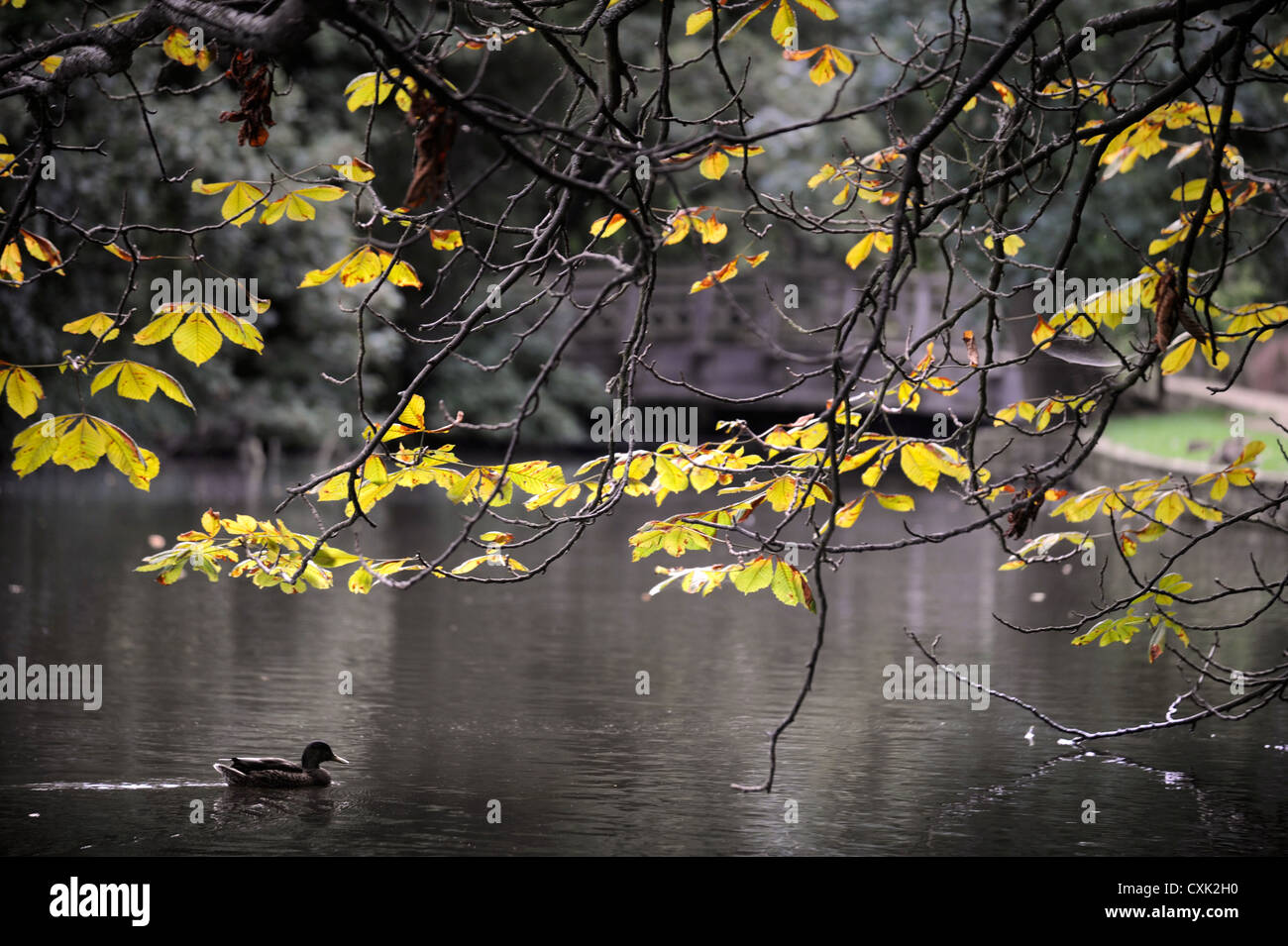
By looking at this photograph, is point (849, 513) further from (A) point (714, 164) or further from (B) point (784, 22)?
(B) point (784, 22)

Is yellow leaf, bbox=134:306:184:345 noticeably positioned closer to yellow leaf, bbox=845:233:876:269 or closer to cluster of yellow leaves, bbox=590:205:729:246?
cluster of yellow leaves, bbox=590:205:729:246

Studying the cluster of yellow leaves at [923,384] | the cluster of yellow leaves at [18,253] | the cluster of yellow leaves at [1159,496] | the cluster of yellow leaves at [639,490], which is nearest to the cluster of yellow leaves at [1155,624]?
the cluster of yellow leaves at [1159,496]

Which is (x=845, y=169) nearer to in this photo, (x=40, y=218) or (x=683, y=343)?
(x=40, y=218)

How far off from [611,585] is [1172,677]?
19.6 feet

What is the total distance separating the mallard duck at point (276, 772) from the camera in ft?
21.3

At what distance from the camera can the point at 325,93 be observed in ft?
96.5

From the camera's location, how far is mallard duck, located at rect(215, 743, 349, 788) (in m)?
6.48

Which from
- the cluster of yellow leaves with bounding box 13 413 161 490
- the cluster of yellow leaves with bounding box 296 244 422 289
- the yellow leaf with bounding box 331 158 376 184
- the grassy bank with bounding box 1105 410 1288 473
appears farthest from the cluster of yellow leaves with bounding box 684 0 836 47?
the grassy bank with bounding box 1105 410 1288 473

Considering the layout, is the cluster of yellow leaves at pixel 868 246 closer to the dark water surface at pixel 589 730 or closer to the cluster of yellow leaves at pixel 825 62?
the cluster of yellow leaves at pixel 825 62

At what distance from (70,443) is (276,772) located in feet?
9.71

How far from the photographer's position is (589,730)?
7898 millimetres

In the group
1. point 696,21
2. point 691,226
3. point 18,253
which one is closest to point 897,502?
point 691,226

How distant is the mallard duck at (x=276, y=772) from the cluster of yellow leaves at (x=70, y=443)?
9.09ft

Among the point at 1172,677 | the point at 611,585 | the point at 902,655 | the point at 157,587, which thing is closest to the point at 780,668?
the point at 902,655
